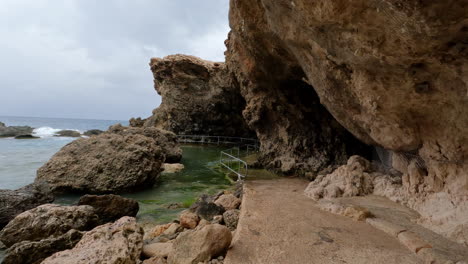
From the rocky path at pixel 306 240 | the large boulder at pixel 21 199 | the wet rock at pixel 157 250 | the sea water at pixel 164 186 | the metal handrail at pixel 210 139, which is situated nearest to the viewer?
the rocky path at pixel 306 240

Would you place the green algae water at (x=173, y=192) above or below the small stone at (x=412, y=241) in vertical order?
below

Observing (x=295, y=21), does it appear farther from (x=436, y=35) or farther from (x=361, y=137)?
(x=361, y=137)

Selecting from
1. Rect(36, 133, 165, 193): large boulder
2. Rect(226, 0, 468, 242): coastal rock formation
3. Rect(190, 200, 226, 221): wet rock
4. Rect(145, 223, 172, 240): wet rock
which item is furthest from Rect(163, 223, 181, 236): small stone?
Rect(36, 133, 165, 193): large boulder

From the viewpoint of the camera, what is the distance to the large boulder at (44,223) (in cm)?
404

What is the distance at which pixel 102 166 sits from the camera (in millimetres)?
8016

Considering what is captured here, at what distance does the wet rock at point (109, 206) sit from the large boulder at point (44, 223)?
59cm

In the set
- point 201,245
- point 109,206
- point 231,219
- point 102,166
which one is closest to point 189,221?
point 231,219

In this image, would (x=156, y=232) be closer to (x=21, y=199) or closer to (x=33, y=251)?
(x=33, y=251)

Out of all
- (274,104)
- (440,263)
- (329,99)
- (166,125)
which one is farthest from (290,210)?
(166,125)

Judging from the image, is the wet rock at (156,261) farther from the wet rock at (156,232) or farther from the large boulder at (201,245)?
the wet rock at (156,232)

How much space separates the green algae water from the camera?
19.7ft

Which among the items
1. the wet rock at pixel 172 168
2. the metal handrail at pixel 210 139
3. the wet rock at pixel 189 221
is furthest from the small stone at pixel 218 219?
the metal handrail at pixel 210 139

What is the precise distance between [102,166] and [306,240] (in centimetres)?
716

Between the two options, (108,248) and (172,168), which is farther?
(172,168)
